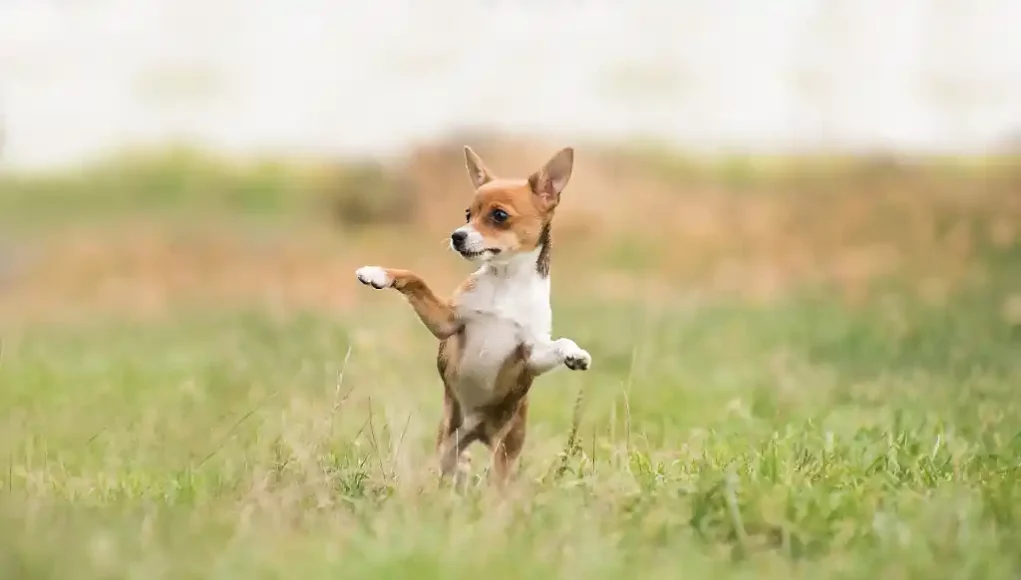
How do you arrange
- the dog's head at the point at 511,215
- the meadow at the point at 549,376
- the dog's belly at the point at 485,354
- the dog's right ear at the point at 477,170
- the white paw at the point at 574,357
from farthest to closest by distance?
the dog's right ear at the point at 477,170, the dog's belly at the point at 485,354, the dog's head at the point at 511,215, the white paw at the point at 574,357, the meadow at the point at 549,376

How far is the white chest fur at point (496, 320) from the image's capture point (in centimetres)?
476

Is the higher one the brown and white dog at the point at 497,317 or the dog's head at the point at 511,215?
the dog's head at the point at 511,215

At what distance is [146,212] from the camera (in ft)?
57.8

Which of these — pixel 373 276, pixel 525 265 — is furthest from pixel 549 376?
pixel 373 276

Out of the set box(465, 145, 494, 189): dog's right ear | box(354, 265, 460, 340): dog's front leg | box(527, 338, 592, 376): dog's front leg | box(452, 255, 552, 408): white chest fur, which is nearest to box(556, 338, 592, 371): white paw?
box(527, 338, 592, 376): dog's front leg

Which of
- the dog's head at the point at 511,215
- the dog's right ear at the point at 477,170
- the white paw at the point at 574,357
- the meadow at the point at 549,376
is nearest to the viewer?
the meadow at the point at 549,376

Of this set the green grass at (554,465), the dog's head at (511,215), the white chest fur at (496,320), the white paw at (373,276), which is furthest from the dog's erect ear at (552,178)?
the green grass at (554,465)

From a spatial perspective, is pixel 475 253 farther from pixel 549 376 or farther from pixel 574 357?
pixel 549 376

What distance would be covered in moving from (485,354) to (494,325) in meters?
0.12

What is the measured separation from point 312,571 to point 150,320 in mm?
9272

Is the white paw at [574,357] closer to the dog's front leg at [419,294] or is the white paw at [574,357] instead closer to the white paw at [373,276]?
the dog's front leg at [419,294]

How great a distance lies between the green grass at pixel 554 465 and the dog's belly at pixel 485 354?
0.36 m

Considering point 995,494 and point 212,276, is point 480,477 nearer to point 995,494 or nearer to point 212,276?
point 995,494

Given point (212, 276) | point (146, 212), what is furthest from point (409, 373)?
point (146, 212)
